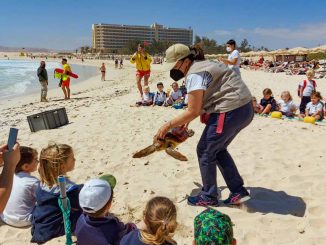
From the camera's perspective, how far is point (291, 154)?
539 centimetres

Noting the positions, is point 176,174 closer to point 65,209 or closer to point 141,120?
point 65,209

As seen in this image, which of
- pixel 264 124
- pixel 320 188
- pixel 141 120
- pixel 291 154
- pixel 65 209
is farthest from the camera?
pixel 141 120

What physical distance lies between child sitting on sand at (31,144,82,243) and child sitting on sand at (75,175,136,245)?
0.55m

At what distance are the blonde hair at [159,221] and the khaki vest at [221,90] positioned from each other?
137cm

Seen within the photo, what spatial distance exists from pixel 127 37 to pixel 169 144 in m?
178

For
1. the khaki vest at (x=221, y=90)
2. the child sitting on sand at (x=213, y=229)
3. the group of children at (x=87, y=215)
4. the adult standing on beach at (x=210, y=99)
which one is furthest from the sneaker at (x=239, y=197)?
the child sitting on sand at (x=213, y=229)

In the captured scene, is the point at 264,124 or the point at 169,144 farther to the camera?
the point at 264,124

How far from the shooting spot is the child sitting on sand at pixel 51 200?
3.35m

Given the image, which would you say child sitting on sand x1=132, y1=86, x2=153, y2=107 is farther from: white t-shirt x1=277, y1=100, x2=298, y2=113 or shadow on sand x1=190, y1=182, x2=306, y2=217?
shadow on sand x1=190, y1=182, x2=306, y2=217

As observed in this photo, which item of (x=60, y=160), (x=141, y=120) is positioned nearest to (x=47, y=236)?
(x=60, y=160)

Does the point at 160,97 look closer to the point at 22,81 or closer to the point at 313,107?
the point at 313,107

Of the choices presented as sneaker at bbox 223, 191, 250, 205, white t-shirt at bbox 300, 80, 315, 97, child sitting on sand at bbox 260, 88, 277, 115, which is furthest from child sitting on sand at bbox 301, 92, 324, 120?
sneaker at bbox 223, 191, 250, 205

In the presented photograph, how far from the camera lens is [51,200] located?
3.35m

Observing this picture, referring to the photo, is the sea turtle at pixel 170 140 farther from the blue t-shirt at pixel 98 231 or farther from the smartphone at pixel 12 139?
the smartphone at pixel 12 139
